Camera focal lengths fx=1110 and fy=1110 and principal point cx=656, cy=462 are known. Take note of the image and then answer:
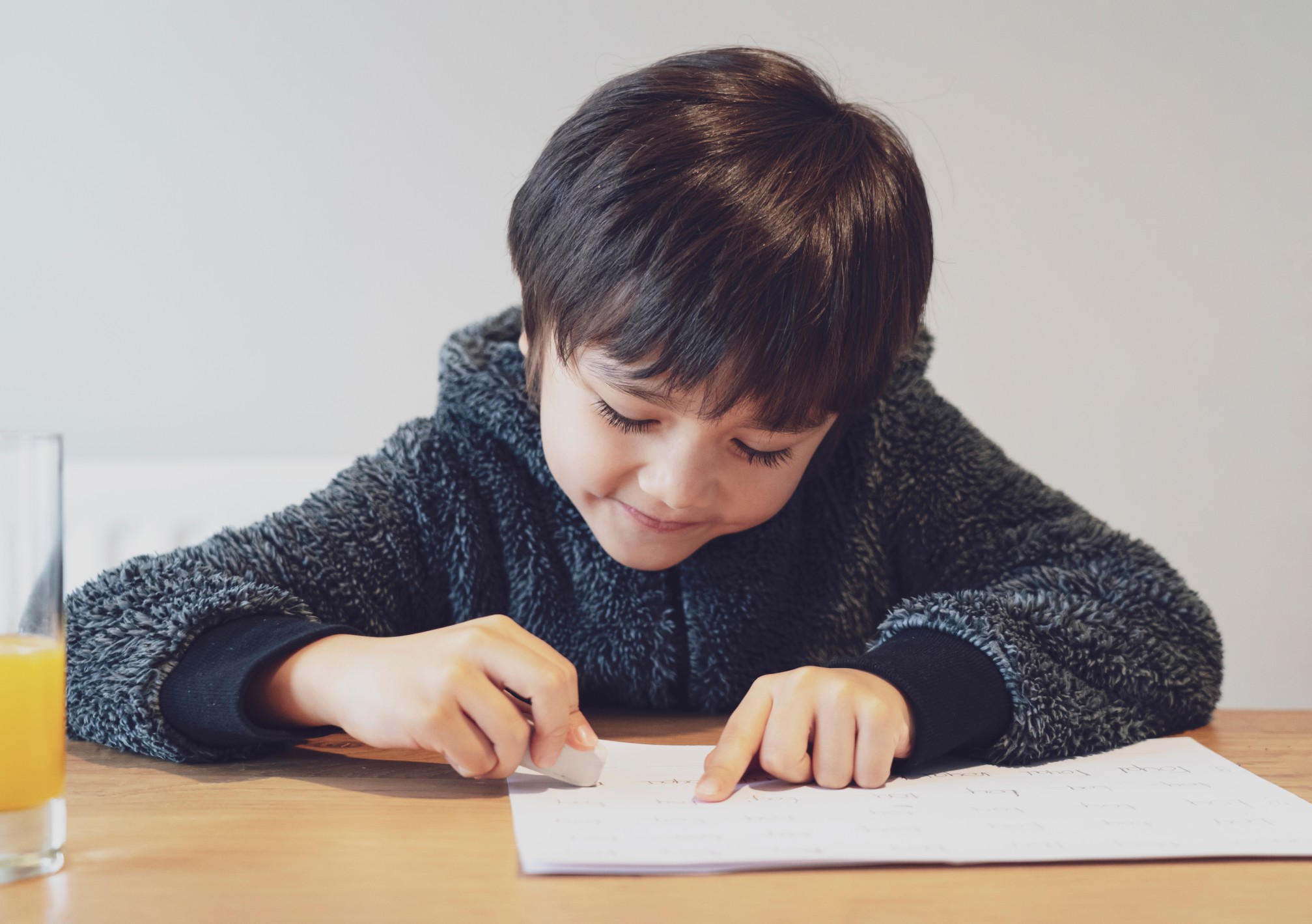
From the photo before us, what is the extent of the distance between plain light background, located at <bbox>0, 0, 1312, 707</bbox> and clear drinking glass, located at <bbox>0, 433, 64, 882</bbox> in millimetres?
935

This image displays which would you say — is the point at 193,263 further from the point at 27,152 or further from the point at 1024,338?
the point at 1024,338

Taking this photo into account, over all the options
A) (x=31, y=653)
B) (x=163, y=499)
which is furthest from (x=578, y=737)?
(x=163, y=499)

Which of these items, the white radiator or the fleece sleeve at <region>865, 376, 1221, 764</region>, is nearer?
the fleece sleeve at <region>865, 376, 1221, 764</region>

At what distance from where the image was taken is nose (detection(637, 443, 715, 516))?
600 millimetres

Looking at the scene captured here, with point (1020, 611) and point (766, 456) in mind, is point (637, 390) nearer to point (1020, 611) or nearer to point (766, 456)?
point (766, 456)

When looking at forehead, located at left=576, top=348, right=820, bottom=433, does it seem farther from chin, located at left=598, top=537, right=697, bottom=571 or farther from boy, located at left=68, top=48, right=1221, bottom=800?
chin, located at left=598, top=537, right=697, bottom=571

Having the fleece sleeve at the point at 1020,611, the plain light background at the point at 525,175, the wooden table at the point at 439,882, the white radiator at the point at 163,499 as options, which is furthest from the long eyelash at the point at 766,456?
the plain light background at the point at 525,175

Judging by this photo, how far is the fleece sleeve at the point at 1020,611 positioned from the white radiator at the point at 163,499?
22.7 inches

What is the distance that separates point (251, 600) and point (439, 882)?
0.26 meters

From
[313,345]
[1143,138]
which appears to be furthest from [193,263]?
[1143,138]

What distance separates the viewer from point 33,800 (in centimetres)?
38

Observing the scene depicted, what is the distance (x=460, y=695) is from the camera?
493 mm

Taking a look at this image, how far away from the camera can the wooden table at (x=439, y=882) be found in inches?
14.3

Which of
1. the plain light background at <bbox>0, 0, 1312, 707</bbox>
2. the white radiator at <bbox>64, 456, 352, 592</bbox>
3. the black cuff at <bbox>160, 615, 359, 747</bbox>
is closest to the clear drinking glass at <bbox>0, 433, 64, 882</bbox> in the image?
the black cuff at <bbox>160, 615, 359, 747</bbox>
